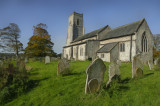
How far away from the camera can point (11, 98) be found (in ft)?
15.9

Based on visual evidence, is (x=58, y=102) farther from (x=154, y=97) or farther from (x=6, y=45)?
(x=6, y=45)

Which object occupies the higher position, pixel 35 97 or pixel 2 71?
pixel 2 71

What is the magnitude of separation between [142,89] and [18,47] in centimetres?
3189

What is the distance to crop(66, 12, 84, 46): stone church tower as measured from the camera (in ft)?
123

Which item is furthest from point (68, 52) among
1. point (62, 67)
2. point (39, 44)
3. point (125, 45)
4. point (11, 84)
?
point (11, 84)

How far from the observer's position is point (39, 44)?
83.3ft

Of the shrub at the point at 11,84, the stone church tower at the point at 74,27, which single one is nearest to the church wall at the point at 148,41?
the shrub at the point at 11,84

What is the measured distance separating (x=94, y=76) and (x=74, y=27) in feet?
115

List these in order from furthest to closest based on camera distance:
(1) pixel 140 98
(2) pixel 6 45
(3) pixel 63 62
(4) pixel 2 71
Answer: (2) pixel 6 45 → (3) pixel 63 62 → (4) pixel 2 71 → (1) pixel 140 98

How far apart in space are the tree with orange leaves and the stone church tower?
1166cm

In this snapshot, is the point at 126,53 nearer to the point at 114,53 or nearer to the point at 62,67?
the point at 114,53

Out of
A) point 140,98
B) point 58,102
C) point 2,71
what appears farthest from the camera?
point 2,71

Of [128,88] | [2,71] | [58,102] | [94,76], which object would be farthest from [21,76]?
[128,88]

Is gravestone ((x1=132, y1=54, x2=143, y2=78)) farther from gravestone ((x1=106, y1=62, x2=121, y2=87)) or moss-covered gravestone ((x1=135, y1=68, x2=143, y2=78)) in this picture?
gravestone ((x1=106, y1=62, x2=121, y2=87))
